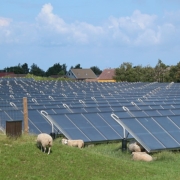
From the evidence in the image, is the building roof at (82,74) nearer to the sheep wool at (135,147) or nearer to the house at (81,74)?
the house at (81,74)

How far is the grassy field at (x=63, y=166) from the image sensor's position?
10469 mm

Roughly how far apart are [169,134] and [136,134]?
1.50 metres

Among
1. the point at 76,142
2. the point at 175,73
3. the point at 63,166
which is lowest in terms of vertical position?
the point at 76,142

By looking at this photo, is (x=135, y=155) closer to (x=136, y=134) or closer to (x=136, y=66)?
(x=136, y=134)

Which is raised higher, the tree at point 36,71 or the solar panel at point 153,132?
the tree at point 36,71

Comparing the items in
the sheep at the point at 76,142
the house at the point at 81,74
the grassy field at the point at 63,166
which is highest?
the house at the point at 81,74

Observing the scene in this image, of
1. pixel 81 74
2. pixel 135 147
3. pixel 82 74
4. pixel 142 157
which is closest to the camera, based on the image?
pixel 142 157

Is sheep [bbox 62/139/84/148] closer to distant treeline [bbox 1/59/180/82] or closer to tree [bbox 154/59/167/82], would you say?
distant treeline [bbox 1/59/180/82]

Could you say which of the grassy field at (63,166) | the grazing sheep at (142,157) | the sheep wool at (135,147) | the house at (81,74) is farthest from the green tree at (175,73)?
the grassy field at (63,166)

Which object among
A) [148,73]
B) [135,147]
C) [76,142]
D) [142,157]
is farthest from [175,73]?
[142,157]

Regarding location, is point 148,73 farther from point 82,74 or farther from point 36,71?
point 36,71

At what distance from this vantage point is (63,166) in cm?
1107

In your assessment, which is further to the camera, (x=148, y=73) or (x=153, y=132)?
(x=148, y=73)

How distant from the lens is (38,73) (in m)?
172
